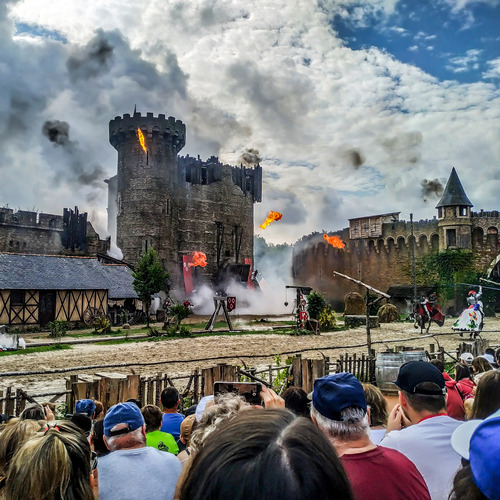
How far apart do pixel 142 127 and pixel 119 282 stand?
18.0 m

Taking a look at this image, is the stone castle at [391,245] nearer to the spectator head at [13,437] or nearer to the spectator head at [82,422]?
the spectator head at [82,422]

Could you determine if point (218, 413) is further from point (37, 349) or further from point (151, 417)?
point (37, 349)

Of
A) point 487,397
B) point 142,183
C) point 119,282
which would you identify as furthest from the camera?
point 142,183

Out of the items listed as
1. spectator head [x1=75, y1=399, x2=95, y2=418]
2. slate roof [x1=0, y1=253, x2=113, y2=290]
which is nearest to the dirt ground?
spectator head [x1=75, y1=399, x2=95, y2=418]

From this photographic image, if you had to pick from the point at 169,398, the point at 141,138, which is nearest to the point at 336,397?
the point at 169,398

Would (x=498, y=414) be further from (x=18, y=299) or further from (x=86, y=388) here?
(x=18, y=299)

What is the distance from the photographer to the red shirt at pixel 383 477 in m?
1.99

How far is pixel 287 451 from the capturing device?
3.68 ft

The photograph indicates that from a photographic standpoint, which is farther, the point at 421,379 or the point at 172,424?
the point at 172,424

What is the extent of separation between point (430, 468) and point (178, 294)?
43002 millimetres

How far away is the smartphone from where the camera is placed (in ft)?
12.8

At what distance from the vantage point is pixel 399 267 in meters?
45.0

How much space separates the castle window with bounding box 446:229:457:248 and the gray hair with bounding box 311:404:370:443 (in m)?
41.7

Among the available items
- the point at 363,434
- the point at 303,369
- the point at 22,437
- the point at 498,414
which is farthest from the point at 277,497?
the point at 303,369
